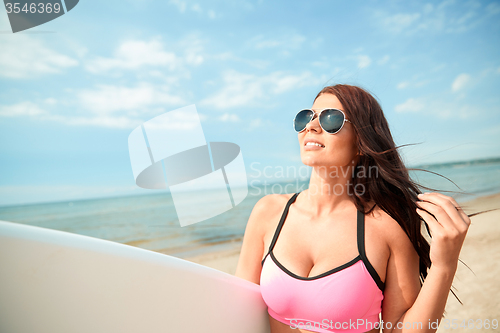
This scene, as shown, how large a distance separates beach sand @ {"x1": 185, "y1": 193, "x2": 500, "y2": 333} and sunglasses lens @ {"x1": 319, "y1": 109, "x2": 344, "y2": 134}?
68cm

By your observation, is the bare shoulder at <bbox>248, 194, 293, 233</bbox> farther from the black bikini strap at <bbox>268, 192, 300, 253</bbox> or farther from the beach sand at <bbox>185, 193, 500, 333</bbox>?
the beach sand at <bbox>185, 193, 500, 333</bbox>

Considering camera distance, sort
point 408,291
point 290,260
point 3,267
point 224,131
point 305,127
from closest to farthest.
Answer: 1. point 3,267
2. point 408,291
3. point 290,260
4. point 305,127
5. point 224,131

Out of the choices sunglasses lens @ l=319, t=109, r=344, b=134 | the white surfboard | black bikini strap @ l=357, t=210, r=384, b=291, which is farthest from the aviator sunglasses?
the white surfboard

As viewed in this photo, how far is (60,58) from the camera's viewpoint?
26.0 meters

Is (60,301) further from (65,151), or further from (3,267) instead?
(65,151)

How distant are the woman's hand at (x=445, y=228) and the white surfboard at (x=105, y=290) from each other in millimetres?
941

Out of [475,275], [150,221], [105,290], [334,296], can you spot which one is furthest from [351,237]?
[150,221]

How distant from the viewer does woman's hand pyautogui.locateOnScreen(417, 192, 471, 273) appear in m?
1.06

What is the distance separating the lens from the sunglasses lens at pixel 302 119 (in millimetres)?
1606

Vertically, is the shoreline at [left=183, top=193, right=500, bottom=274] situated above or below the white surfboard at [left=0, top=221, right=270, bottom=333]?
below

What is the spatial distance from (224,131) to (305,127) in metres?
24.7

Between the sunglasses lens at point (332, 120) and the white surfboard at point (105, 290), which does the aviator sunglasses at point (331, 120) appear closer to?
the sunglasses lens at point (332, 120)

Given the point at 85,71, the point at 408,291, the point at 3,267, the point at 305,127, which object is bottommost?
the point at 85,71

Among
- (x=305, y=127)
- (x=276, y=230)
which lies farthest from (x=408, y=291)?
(x=305, y=127)
